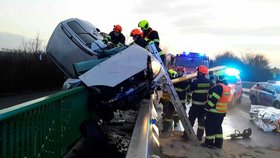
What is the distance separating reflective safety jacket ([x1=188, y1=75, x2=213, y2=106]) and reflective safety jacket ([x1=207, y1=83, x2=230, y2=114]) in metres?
0.57

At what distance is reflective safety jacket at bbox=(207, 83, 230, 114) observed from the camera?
8.36m

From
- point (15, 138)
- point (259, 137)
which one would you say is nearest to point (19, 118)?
point (15, 138)

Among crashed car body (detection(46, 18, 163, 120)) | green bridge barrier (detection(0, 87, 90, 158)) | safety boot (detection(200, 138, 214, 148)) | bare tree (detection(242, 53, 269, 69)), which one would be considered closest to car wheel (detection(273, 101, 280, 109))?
safety boot (detection(200, 138, 214, 148))

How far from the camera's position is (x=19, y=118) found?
3357 mm

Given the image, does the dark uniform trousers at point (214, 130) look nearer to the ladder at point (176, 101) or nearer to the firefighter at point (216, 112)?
the firefighter at point (216, 112)

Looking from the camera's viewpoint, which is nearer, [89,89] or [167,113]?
[89,89]

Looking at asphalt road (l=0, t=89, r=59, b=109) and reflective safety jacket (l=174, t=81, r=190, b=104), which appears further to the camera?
asphalt road (l=0, t=89, r=59, b=109)

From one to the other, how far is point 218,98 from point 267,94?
11.0 meters

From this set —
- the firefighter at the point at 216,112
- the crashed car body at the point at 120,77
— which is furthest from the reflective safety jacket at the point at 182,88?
the crashed car body at the point at 120,77

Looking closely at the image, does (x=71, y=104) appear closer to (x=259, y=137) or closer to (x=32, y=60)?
(x=259, y=137)

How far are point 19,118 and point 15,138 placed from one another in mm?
206

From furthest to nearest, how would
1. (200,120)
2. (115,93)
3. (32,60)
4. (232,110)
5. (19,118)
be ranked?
(32,60)
(232,110)
(200,120)
(115,93)
(19,118)

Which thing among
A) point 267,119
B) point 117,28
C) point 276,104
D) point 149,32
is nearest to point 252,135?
point 267,119

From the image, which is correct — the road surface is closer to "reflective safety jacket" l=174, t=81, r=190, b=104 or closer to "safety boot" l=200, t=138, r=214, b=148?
"safety boot" l=200, t=138, r=214, b=148
